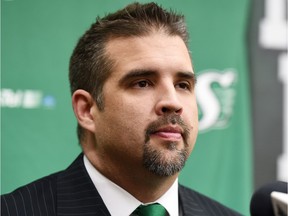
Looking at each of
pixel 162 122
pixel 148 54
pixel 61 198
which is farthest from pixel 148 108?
pixel 61 198

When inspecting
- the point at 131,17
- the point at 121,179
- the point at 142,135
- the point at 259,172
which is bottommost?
the point at 259,172

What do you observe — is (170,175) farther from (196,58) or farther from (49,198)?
(196,58)

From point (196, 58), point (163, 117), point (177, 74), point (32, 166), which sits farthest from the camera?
point (196, 58)

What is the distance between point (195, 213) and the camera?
2.15 meters

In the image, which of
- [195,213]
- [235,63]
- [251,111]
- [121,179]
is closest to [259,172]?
[251,111]

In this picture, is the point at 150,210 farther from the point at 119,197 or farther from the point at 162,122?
the point at 162,122

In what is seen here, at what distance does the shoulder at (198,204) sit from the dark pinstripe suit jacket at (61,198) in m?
0.02

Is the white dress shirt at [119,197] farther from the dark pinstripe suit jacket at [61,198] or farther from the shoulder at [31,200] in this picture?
the shoulder at [31,200]

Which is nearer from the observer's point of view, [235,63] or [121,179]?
[121,179]

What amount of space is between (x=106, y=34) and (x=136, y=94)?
0.30 meters

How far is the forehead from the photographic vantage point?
6.47ft

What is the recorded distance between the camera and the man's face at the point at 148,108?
6.21ft

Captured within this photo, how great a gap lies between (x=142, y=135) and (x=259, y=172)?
143 cm

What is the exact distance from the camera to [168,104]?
1.87 metres
